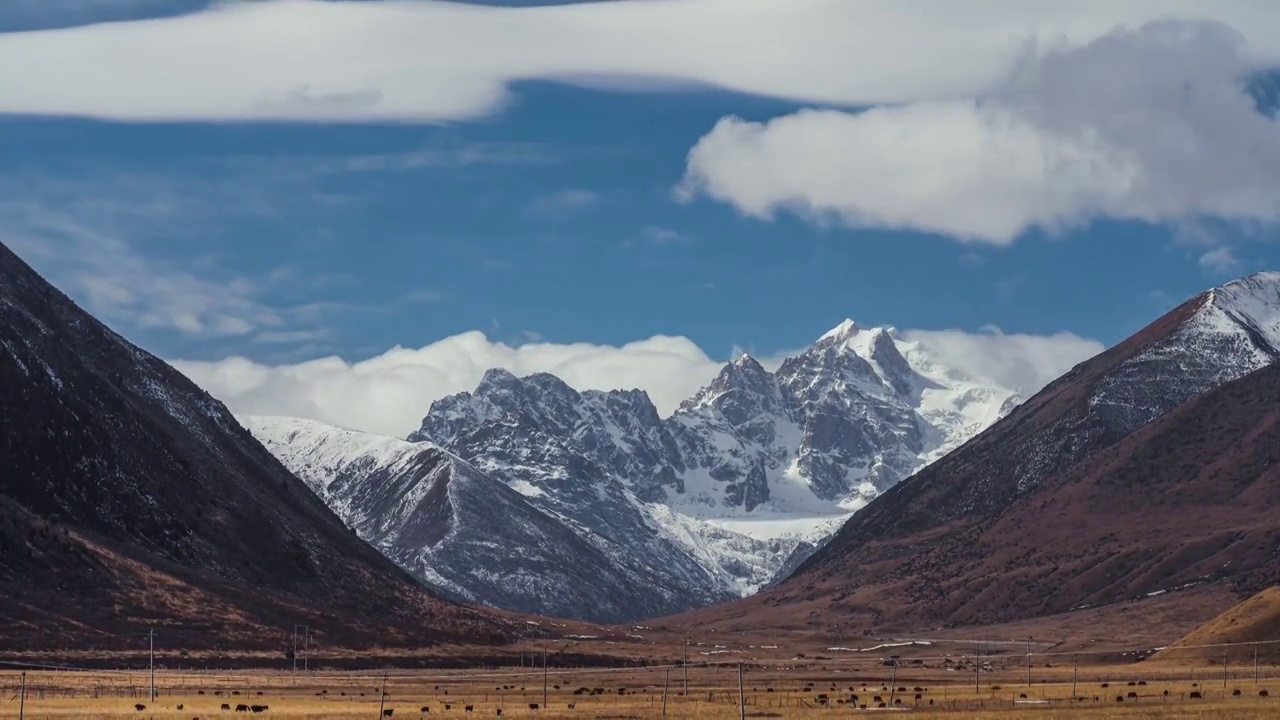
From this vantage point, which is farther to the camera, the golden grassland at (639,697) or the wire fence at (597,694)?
the wire fence at (597,694)

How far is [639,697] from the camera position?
6206 inches

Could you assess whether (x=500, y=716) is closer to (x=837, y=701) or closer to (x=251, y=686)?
(x=837, y=701)

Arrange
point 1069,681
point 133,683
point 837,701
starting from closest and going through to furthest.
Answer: point 837,701 → point 133,683 → point 1069,681

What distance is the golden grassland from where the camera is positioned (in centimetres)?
12794

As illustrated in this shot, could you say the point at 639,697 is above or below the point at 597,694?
below

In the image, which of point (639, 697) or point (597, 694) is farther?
point (597, 694)

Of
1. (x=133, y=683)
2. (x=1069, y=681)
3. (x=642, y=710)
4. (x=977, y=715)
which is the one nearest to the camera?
(x=977, y=715)

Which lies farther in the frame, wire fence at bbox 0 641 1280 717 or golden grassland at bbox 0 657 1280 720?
wire fence at bbox 0 641 1280 717

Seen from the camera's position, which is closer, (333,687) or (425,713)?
(425,713)

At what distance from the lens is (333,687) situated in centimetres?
17662

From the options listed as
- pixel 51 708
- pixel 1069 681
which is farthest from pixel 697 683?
pixel 51 708

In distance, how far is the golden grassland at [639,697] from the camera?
12794 cm

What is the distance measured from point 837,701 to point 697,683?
46942 millimetres

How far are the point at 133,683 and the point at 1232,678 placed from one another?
107 metres
